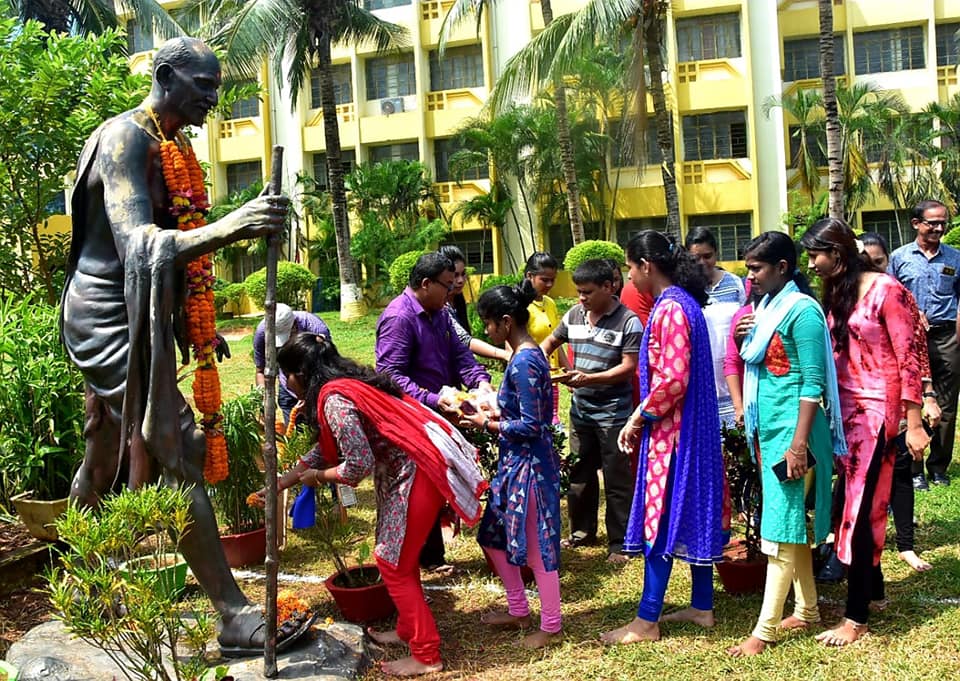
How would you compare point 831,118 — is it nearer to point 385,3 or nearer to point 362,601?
point 362,601

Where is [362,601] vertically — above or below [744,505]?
below

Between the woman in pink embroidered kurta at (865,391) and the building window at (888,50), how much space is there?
81.5 feet

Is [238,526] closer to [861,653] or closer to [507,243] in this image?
[861,653]

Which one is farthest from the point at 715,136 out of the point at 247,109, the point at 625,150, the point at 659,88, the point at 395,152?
the point at 247,109

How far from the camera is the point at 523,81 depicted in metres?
17.9

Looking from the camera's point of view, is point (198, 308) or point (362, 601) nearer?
point (198, 308)

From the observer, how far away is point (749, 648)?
3.85 meters

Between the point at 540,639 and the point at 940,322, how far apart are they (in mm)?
4165

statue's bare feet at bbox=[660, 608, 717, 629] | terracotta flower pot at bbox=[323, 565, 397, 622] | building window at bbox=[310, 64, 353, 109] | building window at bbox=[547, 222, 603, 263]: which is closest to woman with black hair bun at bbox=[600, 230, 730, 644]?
statue's bare feet at bbox=[660, 608, 717, 629]

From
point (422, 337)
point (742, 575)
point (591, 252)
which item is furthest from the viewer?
point (591, 252)

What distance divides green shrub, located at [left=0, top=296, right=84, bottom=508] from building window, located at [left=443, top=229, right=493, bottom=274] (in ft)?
71.6

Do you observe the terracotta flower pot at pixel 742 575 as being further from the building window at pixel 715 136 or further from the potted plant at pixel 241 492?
the building window at pixel 715 136

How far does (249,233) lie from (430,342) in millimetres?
1812

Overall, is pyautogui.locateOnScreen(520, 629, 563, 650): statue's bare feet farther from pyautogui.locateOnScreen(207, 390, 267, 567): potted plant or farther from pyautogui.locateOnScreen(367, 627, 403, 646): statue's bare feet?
pyautogui.locateOnScreen(207, 390, 267, 567): potted plant
